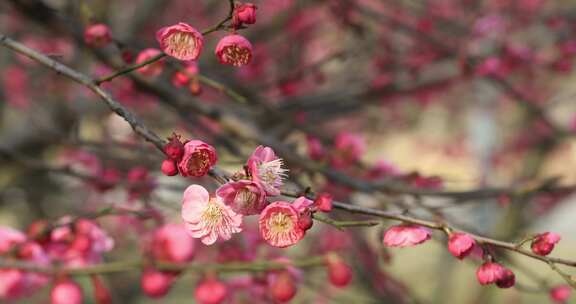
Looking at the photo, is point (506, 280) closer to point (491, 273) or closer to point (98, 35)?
point (491, 273)

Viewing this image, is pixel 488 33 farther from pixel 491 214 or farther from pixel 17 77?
pixel 17 77

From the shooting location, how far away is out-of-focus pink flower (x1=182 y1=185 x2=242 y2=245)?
103 cm

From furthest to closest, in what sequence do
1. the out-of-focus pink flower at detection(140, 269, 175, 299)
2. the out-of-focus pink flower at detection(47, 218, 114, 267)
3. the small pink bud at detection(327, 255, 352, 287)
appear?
the out-of-focus pink flower at detection(47, 218, 114, 267)
the out-of-focus pink flower at detection(140, 269, 175, 299)
the small pink bud at detection(327, 255, 352, 287)

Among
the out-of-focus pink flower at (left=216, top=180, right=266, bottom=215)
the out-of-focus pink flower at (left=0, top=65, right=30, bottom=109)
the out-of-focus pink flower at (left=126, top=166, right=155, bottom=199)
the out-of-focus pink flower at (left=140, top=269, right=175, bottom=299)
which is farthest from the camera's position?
the out-of-focus pink flower at (left=0, top=65, right=30, bottom=109)

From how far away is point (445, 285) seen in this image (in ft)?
20.6

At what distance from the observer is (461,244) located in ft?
3.34

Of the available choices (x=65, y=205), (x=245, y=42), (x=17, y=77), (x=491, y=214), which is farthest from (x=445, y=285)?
(x=245, y=42)

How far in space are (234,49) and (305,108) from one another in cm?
195

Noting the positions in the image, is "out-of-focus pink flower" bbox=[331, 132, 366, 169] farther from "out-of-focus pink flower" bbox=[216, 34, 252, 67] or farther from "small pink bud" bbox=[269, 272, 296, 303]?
"out-of-focus pink flower" bbox=[216, 34, 252, 67]

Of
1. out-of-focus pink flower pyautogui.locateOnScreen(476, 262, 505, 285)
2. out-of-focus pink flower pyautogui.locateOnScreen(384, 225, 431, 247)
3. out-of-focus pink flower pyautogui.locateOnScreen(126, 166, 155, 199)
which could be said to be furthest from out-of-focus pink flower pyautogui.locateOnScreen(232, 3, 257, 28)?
out-of-focus pink flower pyautogui.locateOnScreen(126, 166, 155, 199)

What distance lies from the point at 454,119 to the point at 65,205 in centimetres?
741

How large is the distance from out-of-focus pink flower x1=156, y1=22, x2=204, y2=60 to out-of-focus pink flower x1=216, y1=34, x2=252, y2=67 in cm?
4

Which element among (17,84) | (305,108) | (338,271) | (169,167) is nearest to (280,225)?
(169,167)

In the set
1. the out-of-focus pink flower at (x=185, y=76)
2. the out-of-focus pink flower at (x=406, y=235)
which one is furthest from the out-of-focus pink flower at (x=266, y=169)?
the out-of-focus pink flower at (x=185, y=76)
